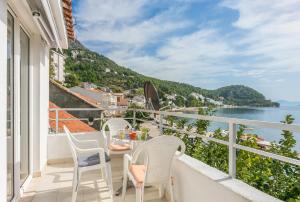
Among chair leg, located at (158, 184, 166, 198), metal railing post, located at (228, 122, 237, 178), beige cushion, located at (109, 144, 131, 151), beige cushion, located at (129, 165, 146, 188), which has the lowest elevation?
chair leg, located at (158, 184, 166, 198)

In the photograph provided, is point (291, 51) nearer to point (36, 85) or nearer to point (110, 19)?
point (110, 19)

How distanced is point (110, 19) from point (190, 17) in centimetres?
928

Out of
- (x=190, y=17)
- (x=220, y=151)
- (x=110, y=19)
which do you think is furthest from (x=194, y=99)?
(x=190, y=17)

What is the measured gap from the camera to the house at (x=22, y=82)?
1985 millimetres

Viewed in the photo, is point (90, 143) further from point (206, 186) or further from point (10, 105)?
point (206, 186)

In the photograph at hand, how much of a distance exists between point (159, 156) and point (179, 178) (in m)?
0.49

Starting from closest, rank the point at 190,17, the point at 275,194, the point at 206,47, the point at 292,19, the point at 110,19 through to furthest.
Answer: the point at 275,194
the point at 292,19
the point at 110,19
the point at 206,47
the point at 190,17

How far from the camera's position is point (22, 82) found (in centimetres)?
364

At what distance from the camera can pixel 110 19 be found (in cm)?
1505

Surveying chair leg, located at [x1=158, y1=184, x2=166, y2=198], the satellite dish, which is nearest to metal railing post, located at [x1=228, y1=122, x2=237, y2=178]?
chair leg, located at [x1=158, y1=184, x2=166, y2=198]

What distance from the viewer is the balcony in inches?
76.9

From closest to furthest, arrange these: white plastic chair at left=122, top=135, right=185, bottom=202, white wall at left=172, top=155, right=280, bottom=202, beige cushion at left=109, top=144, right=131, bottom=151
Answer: white wall at left=172, top=155, right=280, bottom=202 < white plastic chair at left=122, top=135, right=185, bottom=202 < beige cushion at left=109, top=144, right=131, bottom=151

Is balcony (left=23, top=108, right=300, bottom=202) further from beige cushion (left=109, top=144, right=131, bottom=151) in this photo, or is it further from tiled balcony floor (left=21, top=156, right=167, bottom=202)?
beige cushion (left=109, top=144, right=131, bottom=151)

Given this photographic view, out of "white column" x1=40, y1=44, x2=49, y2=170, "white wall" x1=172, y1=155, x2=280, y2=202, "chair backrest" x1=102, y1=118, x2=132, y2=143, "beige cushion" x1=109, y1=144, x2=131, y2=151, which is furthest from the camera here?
"chair backrest" x1=102, y1=118, x2=132, y2=143
